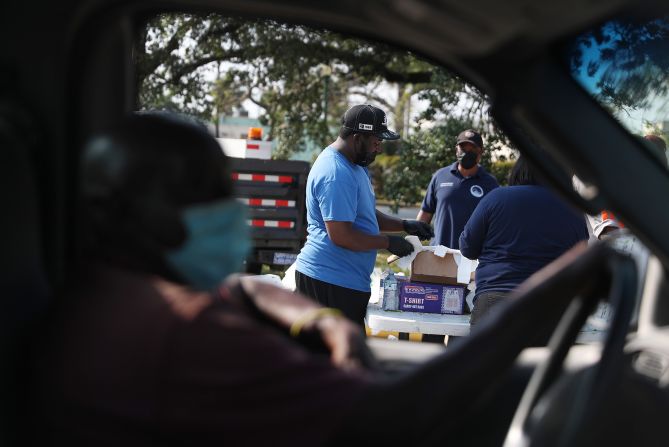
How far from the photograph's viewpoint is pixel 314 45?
579 inches

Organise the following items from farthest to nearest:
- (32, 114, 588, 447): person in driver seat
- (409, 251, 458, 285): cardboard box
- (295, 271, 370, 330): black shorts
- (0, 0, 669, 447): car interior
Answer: (409, 251, 458, 285): cardboard box < (295, 271, 370, 330): black shorts < (0, 0, 669, 447): car interior < (32, 114, 588, 447): person in driver seat

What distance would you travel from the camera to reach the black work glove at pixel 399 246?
16.0 feet

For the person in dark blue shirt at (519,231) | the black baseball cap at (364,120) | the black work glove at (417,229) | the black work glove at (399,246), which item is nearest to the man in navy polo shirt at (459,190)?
the black work glove at (417,229)

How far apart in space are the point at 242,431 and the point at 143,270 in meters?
0.34

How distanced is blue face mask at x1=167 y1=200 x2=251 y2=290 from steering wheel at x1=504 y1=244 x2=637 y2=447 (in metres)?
0.60

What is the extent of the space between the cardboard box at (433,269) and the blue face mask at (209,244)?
3552 millimetres

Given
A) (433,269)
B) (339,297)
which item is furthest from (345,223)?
(433,269)

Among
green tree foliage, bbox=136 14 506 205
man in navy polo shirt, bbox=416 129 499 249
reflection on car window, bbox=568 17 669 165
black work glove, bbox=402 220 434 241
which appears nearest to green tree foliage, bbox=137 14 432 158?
green tree foliage, bbox=136 14 506 205

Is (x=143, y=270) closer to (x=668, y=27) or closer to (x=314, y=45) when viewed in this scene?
(x=668, y=27)

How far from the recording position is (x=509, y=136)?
189 centimetres

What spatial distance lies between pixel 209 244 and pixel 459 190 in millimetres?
5406

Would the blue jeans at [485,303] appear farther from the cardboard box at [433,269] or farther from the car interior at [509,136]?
the car interior at [509,136]

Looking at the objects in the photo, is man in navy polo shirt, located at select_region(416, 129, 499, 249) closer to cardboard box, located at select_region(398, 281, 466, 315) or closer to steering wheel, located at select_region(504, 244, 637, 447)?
cardboard box, located at select_region(398, 281, 466, 315)

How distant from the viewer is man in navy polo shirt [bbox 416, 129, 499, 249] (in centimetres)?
670
